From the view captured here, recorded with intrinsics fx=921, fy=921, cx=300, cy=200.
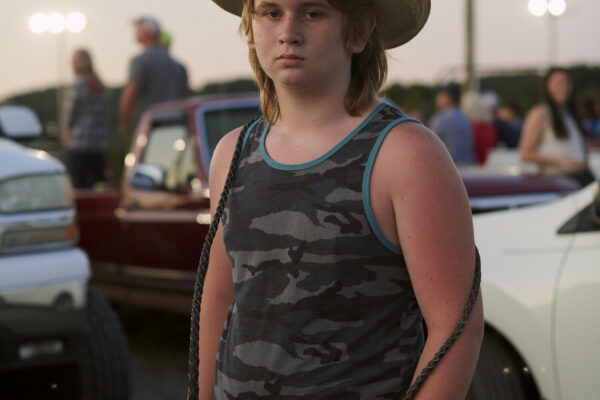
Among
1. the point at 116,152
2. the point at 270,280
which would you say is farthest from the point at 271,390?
the point at 116,152

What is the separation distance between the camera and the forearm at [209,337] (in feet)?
6.17

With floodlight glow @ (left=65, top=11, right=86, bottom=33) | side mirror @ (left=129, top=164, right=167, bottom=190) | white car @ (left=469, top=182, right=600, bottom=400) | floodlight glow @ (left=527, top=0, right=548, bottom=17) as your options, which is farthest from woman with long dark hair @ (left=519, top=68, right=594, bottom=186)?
floodlight glow @ (left=65, top=11, right=86, bottom=33)

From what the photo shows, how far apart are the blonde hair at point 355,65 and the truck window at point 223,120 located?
4.00 meters

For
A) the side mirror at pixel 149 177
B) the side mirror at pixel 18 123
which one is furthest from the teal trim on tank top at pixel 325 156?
the side mirror at pixel 149 177

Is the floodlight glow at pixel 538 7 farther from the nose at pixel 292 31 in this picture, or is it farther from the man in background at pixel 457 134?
the nose at pixel 292 31

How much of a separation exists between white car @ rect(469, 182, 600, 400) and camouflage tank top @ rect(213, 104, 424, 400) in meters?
1.68

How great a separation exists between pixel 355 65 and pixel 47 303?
2.29 meters

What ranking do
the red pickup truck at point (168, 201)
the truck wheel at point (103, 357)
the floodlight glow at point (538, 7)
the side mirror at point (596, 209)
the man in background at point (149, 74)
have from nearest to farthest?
the side mirror at point (596, 209)
the truck wheel at point (103, 357)
the red pickup truck at point (168, 201)
the man in background at point (149, 74)
the floodlight glow at point (538, 7)

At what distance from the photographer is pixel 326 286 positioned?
159cm

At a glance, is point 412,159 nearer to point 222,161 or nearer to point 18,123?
point 222,161

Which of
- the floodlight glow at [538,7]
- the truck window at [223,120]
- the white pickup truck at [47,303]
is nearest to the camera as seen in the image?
the white pickup truck at [47,303]


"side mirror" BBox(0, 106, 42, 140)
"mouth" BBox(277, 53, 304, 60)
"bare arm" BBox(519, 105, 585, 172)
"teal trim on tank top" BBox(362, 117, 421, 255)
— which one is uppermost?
"mouth" BBox(277, 53, 304, 60)

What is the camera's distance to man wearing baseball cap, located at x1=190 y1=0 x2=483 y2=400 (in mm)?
1555

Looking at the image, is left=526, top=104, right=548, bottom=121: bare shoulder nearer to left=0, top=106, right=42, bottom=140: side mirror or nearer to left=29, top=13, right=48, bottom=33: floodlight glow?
left=0, top=106, right=42, bottom=140: side mirror
